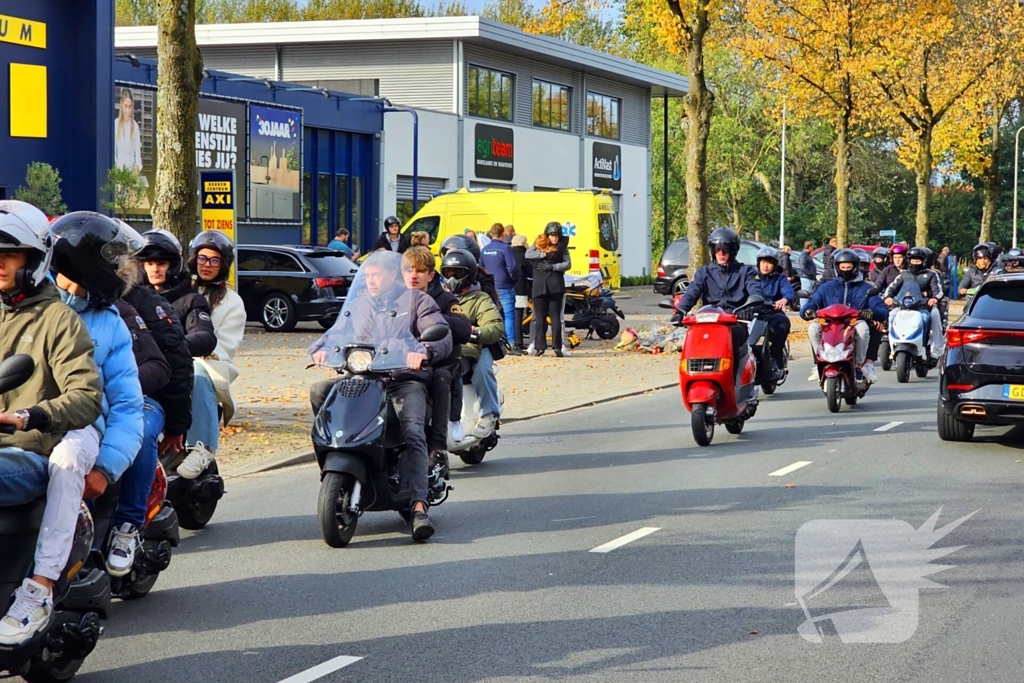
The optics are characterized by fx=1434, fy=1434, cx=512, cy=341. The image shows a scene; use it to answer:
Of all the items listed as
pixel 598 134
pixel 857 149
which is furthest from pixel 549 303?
pixel 857 149

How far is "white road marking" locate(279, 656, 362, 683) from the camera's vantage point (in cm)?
542

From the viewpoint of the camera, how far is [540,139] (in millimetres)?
49000

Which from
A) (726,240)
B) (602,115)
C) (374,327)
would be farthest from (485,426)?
(602,115)

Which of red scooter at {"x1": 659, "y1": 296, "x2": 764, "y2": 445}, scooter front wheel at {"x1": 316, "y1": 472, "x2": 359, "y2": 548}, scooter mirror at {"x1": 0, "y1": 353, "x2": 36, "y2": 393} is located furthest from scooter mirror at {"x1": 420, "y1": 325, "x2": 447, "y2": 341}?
red scooter at {"x1": 659, "y1": 296, "x2": 764, "y2": 445}

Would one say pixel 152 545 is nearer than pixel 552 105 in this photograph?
Yes

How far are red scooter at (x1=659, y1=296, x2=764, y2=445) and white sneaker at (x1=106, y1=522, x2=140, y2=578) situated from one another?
6.96 metres

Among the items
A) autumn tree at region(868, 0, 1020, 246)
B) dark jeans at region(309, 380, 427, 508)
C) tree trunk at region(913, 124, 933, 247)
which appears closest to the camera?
dark jeans at region(309, 380, 427, 508)

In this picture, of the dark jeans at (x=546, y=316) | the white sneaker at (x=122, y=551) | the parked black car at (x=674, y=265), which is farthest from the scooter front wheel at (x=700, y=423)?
the parked black car at (x=674, y=265)

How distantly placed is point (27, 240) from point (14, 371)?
0.64m

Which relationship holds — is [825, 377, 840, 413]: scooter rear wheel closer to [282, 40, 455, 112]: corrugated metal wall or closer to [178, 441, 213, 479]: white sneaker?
[178, 441, 213, 479]: white sneaker

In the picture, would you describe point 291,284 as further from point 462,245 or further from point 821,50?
point 821,50

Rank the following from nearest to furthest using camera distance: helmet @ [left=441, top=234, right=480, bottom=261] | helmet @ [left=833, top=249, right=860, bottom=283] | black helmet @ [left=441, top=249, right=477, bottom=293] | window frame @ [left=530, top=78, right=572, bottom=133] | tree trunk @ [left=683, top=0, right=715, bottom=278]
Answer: black helmet @ [left=441, top=249, right=477, bottom=293] < helmet @ [left=441, top=234, right=480, bottom=261] < helmet @ [left=833, top=249, right=860, bottom=283] < tree trunk @ [left=683, top=0, right=715, bottom=278] < window frame @ [left=530, top=78, right=572, bottom=133]

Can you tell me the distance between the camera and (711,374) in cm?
1215

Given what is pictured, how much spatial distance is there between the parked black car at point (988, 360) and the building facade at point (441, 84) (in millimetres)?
27875
